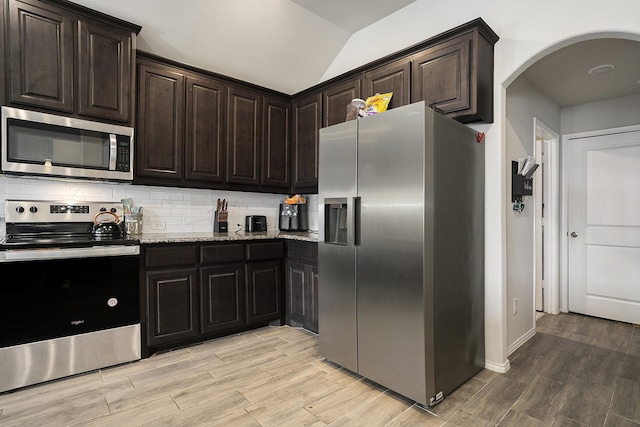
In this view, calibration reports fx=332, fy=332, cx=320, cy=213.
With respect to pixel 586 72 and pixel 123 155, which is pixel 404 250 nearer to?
pixel 123 155

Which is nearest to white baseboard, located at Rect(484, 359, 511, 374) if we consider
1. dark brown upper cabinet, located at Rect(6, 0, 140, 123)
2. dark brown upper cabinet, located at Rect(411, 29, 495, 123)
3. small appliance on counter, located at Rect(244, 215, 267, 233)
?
dark brown upper cabinet, located at Rect(411, 29, 495, 123)

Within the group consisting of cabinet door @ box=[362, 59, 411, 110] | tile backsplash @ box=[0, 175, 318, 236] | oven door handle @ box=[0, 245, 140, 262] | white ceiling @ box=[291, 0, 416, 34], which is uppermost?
white ceiling @ box=[291, 0, 416, 34]

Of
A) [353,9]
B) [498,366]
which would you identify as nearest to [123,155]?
[353,9]

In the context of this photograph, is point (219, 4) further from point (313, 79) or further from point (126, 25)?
point (313, 79)

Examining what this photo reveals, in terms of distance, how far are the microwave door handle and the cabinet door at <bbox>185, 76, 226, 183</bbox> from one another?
616mm

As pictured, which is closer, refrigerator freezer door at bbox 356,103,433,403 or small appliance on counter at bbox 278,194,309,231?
refrigerator freezer door at bbox 356,103,433,403

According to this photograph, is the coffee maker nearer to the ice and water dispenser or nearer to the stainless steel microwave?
the ice and water dispenser

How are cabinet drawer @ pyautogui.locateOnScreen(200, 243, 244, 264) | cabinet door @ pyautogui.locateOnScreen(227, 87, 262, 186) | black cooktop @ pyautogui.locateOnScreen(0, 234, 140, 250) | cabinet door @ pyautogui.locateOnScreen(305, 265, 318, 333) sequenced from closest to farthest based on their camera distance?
black cooktop @ pyautogui.locateOnScreen(0, 234, 140, 250)
cabinet drawer @ pyautogui.locateOnScreen(200, 243, 244, 264)
cabinet door @ pyautogui.locateOnScreen(305, 265, 318, 333)
cabinet door @ pyautogui.locateOnScreen(227, 87, 262, 186)

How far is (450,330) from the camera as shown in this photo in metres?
2.07

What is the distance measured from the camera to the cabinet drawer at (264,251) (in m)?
3.12

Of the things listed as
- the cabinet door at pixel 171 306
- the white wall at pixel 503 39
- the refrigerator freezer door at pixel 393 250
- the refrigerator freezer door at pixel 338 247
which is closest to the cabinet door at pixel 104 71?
the cabinet door at pixel 171 306

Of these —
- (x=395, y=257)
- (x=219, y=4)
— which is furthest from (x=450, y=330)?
(x=219, y=4)

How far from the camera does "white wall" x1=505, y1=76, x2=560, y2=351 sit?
2.73m

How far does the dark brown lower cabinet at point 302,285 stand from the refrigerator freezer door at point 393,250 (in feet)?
2.88
